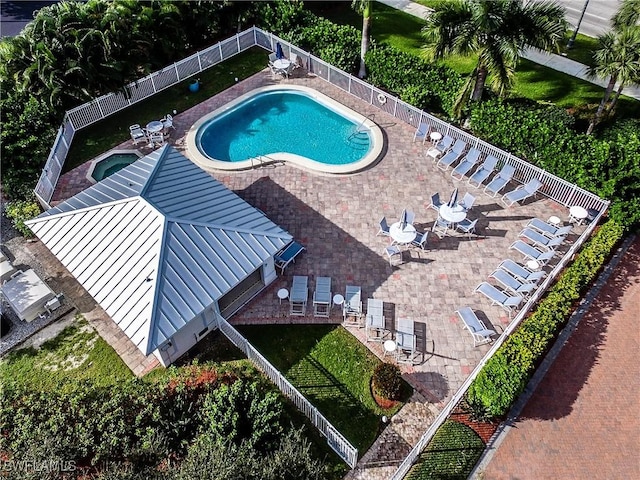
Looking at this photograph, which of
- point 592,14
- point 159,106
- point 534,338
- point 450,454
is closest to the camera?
point 450,454

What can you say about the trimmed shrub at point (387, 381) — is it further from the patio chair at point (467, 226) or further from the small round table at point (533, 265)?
the patio chair at point (467, 226)

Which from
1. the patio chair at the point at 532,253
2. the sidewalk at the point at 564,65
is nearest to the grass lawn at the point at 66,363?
the patio chair at the point at 532,253

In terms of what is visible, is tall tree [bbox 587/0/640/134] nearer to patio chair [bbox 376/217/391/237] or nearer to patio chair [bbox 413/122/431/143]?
patio chair [bbox 413/122/431/143]

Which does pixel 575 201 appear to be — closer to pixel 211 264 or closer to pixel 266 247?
pixel 266 247

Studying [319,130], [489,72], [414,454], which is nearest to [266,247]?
[414,454]

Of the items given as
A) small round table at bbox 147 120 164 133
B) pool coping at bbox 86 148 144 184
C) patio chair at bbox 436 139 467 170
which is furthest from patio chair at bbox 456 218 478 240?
pool coping at bbox 86 148 144 184

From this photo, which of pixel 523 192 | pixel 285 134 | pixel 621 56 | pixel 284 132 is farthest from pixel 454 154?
pixel 284 132

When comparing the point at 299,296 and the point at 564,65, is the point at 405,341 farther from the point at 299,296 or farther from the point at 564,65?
the point at 564,65
